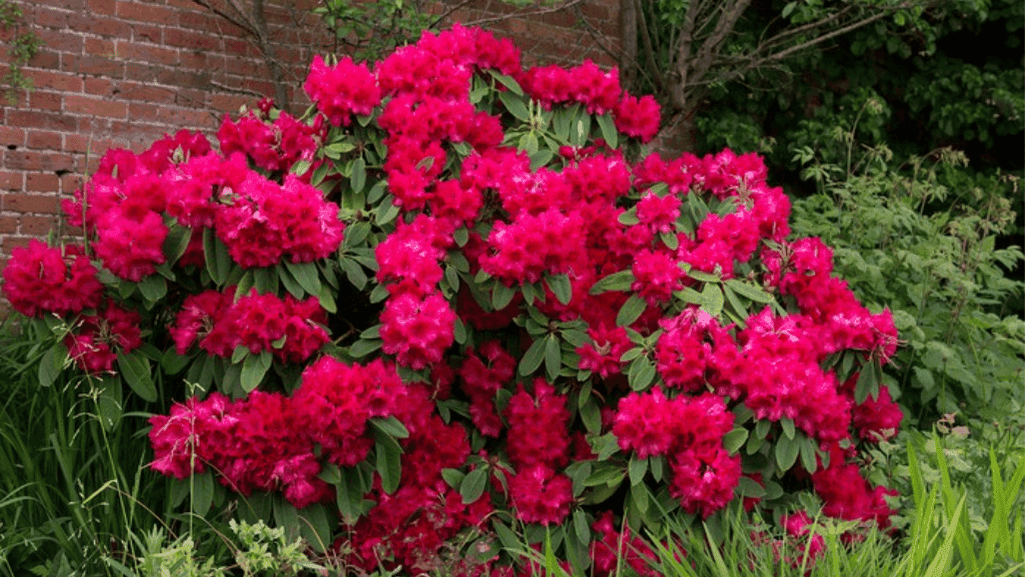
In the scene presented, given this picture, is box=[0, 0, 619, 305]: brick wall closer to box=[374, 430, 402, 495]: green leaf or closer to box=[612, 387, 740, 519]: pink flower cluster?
box=[374, 430, 402, 495]: green leaf

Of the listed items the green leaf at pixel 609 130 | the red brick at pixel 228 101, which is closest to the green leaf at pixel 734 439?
the green leaf at pixel 609 130

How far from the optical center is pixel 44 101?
384cm

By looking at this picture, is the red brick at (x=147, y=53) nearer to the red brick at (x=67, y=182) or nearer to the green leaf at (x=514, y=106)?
the red brick at (x=67, y=182)

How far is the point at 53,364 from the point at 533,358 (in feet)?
3.92

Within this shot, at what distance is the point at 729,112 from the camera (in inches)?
222

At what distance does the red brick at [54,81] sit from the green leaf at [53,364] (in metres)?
1.70

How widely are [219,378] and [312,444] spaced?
0.37m

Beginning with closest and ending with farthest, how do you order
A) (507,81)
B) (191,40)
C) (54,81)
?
1. (507,81)
2. (54,81)
3. (191,40)

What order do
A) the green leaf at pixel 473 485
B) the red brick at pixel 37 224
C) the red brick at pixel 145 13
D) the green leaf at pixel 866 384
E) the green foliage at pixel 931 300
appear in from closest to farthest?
1. the green leaf at pixel 473 485
2. the green leaf at pixel 866 384
3. the green foliage at pixel 931 300
4. the red brick at pixel 37 224
5. the red brick at pixel 145 13

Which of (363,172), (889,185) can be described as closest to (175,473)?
(363,172)

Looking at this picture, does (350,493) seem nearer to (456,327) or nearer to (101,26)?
(456,327)

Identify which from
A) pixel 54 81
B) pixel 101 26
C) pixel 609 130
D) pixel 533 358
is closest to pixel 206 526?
pixel 533 358

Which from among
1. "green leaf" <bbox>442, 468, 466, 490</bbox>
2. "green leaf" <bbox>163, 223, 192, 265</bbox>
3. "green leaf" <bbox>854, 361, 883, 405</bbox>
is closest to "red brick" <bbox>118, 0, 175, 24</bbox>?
"green leaf" <bbox>163, 223, 192, 265</bbox>

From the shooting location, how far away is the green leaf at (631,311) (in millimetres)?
2584
